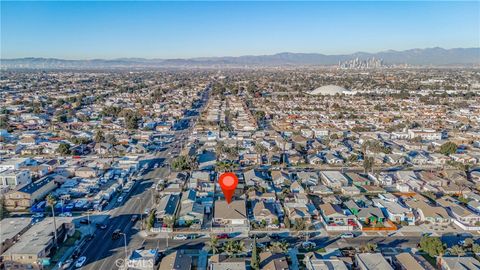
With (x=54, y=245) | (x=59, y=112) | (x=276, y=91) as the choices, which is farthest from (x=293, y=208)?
(x=276, y=91)

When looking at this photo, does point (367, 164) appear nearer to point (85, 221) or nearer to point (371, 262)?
point (371, 262)

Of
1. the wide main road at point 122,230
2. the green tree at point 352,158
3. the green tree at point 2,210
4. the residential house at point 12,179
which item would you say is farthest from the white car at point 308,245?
the residential house at point 12,179

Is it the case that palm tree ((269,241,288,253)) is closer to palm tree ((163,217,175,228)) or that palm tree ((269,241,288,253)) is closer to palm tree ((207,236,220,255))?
palm tree ((207,236,220,255))

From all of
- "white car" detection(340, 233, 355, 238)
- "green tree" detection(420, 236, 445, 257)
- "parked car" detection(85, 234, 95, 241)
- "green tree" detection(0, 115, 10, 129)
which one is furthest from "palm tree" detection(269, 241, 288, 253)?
"green tree" detection(0, 115, 10, 129)

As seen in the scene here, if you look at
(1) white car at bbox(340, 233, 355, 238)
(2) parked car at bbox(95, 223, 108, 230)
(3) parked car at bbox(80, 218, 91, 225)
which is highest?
(3) parked car at bbox(80, 218, 91, 225)

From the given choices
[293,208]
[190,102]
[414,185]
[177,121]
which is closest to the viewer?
[293,208]

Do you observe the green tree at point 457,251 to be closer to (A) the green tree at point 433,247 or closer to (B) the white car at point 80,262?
(A) the green tree at point 433,247

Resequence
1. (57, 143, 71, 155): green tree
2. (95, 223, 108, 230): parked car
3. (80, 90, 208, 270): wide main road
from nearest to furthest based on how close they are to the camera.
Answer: (80, 90, 208, 270): wide main road < (95, 223, 108, 230): parked car < (57, 143, 71, 155): green tree

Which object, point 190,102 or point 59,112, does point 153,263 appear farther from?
point 190,102

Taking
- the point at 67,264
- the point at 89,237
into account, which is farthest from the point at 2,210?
the point at 67,264
